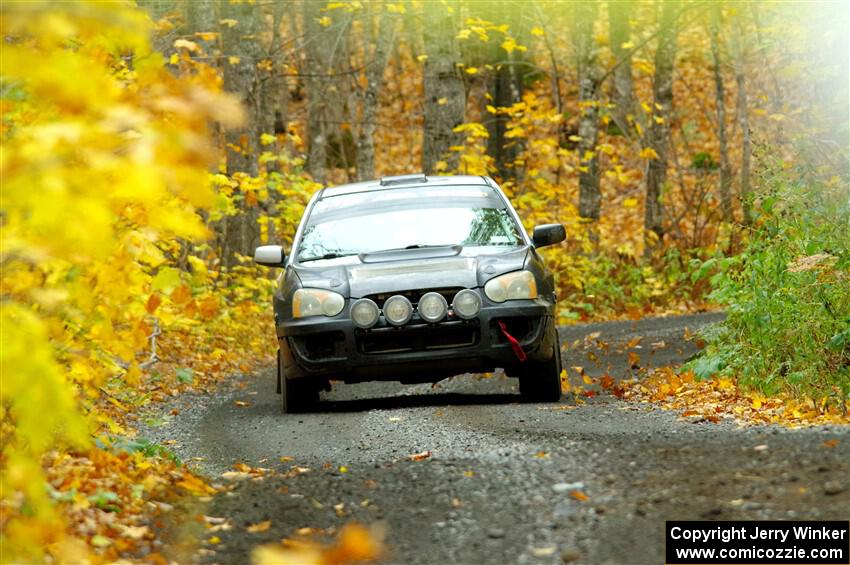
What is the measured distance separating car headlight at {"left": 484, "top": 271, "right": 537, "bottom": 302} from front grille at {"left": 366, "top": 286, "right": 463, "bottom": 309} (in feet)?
0.80

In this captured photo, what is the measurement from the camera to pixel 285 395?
10.0 meters

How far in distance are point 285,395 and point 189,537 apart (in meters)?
4.61

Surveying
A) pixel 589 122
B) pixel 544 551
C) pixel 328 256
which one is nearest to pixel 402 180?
pixel 328 256

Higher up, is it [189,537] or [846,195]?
[846,195]

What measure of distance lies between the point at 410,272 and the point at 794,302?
2799mm

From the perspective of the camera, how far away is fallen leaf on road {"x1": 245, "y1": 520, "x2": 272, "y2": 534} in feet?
17.9

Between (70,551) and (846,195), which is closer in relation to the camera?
(70,551)

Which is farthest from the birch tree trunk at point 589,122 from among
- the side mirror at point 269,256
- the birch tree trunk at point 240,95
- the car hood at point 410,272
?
the car hood at point 410,272

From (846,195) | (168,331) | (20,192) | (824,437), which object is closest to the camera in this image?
(20,192)

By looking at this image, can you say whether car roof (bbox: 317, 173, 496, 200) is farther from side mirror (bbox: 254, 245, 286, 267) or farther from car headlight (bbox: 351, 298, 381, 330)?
car headlight (bbox: 351, 298, 381, 330)

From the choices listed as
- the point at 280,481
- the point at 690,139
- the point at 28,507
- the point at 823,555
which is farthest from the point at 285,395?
the point at 690,139

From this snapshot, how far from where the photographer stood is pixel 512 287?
374 inches

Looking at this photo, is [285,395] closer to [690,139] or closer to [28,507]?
[28,507]

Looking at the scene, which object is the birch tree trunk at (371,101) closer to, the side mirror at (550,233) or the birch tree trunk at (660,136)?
the birch tree trunk at (660,136)
